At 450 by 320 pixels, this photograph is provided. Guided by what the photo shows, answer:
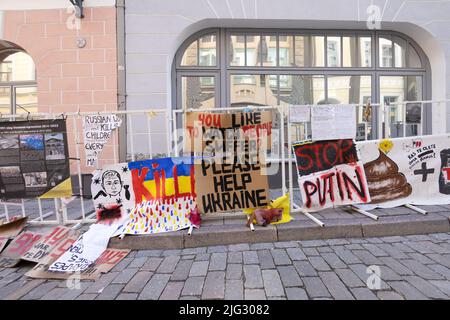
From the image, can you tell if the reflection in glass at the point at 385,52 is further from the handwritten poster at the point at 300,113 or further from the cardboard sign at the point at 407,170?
the handwritten poster at the point at 300,113

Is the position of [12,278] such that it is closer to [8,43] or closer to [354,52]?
[8,43]

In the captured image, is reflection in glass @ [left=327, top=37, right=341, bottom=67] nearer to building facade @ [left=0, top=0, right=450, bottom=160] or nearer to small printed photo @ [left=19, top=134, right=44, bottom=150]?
building facade @ [left=0, top=0, right=450, bottom=160]

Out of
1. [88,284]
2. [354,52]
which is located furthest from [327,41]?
[88,284]

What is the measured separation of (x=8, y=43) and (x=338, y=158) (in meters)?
7.22

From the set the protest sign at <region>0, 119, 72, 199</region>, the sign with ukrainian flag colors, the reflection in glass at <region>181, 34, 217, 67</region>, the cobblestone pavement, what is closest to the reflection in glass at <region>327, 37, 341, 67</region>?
the reflection in glass at <region>181, 34, 217, 67</region>

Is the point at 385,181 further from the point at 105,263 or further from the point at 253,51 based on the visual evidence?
the point at 253,51

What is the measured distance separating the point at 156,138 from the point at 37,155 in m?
2.47

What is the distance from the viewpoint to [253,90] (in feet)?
22.2

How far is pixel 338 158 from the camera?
411cm

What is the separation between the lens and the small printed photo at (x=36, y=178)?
3.95m

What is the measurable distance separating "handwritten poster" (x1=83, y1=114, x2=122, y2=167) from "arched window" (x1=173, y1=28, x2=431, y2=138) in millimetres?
2728

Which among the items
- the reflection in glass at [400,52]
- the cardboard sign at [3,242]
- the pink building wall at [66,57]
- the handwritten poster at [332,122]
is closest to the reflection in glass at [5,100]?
the pink building wall at [66,57]

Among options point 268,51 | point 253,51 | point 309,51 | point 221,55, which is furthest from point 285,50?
point 221,55

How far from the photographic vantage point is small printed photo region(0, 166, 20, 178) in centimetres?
396
